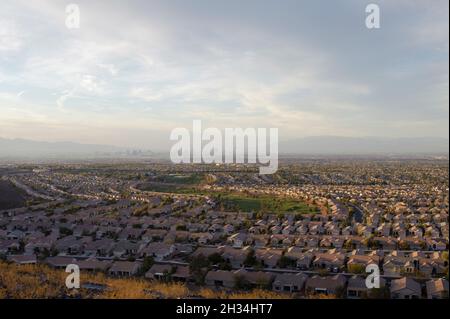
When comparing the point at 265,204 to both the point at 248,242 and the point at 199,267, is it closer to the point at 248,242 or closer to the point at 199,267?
the point at 248,242

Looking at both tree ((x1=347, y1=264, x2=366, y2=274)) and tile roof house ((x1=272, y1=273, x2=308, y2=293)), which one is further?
tree ((x1=347, y1=264, x2=366, y2=274))

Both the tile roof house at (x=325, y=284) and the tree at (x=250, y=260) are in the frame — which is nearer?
the tile roof house at (x=325, y=284)

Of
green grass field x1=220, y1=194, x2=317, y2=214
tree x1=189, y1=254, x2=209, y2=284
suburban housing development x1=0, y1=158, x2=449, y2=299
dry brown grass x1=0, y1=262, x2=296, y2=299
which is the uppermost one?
dry brown grass x1=0, y1=262, x2=296, y2=299

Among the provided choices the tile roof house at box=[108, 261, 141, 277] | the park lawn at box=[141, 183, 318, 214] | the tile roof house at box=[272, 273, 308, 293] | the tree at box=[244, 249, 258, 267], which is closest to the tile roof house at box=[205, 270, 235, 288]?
the tile roof house at box=[272, 273, 308, 293]

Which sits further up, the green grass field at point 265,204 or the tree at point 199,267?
the tree at point 199,267

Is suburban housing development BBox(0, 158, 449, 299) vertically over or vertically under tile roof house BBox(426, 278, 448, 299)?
under

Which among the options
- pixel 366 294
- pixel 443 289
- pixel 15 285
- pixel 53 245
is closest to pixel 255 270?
pixel 366 294

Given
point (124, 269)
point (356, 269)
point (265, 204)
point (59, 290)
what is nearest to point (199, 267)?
point (124, 269)

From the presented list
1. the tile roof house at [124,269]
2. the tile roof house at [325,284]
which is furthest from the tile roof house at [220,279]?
the tile roof house at [124,269]

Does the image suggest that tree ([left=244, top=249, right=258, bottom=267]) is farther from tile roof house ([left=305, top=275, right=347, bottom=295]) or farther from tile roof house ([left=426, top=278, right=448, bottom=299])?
tile roof house ([left=426, top=278, right=448, bottom=299])

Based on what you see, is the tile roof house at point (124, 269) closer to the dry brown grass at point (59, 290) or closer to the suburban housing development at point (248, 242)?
the suburban housing development at point (248, 242)

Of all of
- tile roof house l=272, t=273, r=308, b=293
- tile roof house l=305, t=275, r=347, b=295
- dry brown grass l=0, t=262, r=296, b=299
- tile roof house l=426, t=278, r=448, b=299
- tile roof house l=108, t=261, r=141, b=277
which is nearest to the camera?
dry brown grass l=0, t=262, r=296, b=299
